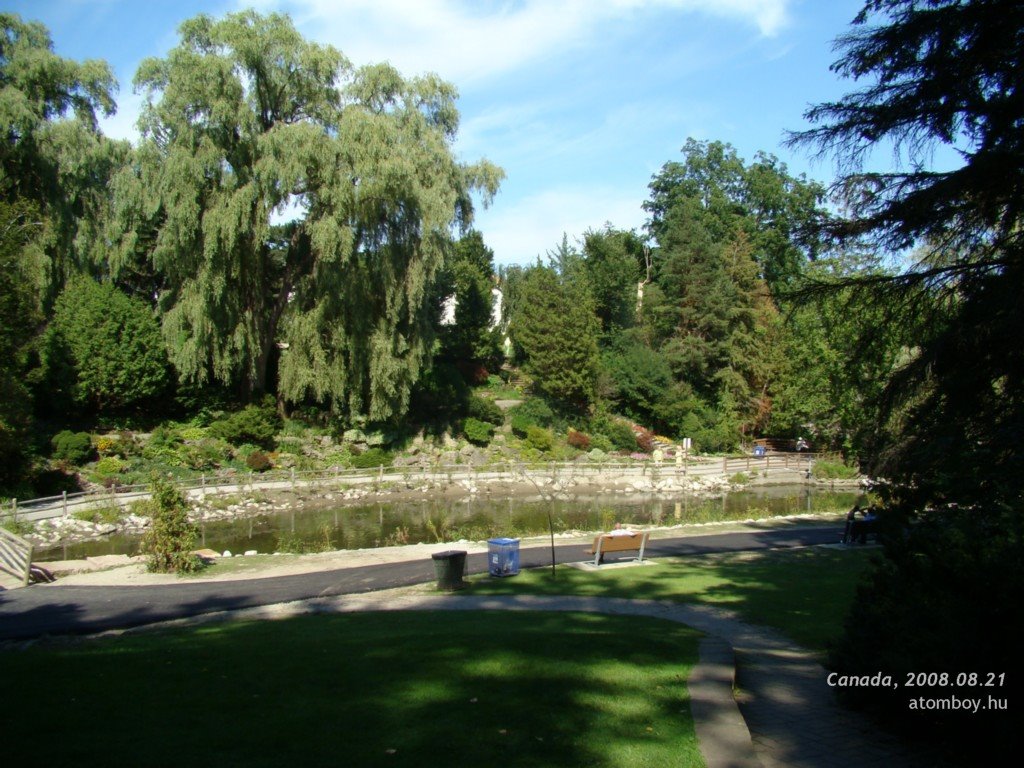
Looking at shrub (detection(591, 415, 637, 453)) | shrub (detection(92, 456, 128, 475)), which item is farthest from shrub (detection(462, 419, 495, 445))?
shrub (detection(92, 456, 128, 475))

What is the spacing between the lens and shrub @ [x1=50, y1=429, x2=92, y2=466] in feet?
98.7

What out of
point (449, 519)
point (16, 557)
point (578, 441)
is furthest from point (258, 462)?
point (16, 557)

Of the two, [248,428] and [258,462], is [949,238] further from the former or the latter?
[248,428]

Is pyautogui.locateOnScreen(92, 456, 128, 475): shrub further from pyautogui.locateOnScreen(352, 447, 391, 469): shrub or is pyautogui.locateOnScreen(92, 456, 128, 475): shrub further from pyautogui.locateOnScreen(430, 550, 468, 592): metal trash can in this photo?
pyautogui.locateOnScreen(430, 550, 468, 592): metal trash can

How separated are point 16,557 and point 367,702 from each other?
41.0 ft

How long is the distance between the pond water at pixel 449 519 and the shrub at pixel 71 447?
7.89m

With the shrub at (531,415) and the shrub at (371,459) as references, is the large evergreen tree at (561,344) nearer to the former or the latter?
the shrub at (531,415)

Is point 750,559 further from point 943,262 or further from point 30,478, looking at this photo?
point 30,478

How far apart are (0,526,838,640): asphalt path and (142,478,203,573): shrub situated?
126cm

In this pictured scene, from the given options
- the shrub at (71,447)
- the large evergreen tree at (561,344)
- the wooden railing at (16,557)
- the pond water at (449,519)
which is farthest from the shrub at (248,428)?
the wooden railing at (16,557)

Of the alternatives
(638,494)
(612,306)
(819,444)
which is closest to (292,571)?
(638,494)

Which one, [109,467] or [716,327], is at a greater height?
[716,327]

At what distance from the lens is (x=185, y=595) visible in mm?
13320

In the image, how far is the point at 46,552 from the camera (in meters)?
21.8
